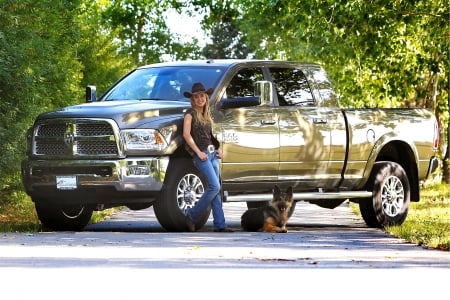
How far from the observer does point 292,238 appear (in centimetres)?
1603

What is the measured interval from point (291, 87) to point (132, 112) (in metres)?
2.86

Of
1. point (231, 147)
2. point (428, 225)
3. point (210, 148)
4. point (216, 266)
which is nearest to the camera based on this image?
point (216, 266)

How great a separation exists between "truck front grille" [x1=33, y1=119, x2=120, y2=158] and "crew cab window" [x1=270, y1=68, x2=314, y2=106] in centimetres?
270

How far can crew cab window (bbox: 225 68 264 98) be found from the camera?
58.1 feet

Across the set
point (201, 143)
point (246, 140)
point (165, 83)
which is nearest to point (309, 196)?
point (246, 140)

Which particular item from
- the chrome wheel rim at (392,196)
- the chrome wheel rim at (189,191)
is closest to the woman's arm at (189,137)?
the chrome wheel rim at (189,191)

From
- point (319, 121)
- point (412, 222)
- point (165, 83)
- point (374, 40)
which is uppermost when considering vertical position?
point (374, 40)

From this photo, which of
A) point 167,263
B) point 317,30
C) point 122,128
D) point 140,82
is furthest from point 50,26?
point 167,263

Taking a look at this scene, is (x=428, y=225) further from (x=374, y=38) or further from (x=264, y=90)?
(x=374, y=38)

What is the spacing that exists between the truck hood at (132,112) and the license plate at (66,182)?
752mm

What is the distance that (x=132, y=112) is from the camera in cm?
1655

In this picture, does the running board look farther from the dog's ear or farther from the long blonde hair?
the long blonde hair

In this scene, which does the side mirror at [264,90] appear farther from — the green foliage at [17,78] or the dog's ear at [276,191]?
the green foliage at [17,78]
